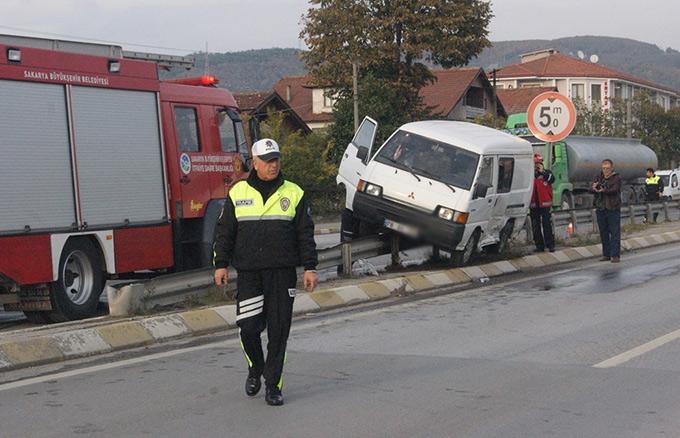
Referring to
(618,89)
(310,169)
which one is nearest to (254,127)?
(310,169)

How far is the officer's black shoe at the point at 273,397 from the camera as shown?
278 inches

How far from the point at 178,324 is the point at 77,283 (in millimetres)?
2042

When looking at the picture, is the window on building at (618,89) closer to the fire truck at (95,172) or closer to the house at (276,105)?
the house at (276,105)

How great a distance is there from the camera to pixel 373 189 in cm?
1562

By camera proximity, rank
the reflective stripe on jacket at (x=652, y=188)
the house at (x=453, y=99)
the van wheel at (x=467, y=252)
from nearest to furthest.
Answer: the van wheel at (x=467, y=252), the reflective stripe on jacket at (x=652, y=188), the house at (x=453, y=99)

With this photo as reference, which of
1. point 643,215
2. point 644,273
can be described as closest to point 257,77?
point 643,215

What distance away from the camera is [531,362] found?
863 cm

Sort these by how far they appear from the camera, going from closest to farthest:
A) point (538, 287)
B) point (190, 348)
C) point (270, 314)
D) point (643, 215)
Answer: point (270, 314) → point (190, 348) → point (538, 287) → point (643, 215)

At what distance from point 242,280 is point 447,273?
332 inches

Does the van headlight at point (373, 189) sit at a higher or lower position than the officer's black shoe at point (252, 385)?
higher

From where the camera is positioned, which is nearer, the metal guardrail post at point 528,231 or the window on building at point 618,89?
the metal guardrail post at point 528,231

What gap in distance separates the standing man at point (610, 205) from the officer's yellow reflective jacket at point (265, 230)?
11661mm

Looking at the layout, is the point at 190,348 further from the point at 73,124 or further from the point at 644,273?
the point at 644,273

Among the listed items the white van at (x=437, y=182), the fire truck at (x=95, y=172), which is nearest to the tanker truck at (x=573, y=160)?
the white van at (x=437, y=182)
